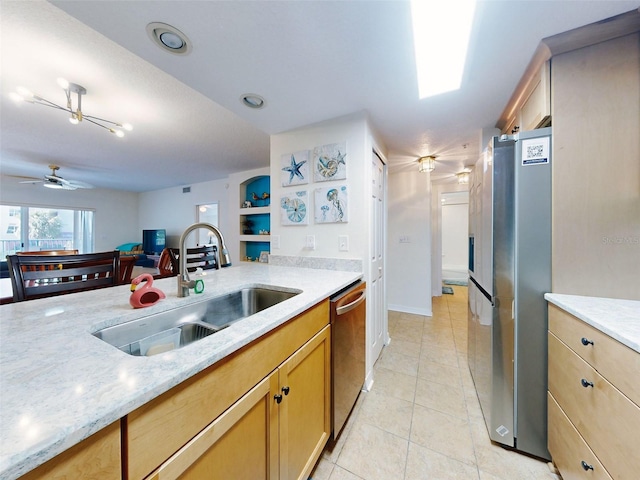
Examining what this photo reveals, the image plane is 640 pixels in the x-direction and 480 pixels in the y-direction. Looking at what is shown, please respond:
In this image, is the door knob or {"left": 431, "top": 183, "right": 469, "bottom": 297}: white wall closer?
the door knob

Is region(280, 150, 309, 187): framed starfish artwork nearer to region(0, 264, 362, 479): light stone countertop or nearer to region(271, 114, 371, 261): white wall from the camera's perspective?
region(271, 114, 371, 261): white wall

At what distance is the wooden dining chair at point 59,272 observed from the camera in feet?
3.69

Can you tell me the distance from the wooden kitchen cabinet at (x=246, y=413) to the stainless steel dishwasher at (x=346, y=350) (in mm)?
56

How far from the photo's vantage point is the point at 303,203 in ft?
6.75

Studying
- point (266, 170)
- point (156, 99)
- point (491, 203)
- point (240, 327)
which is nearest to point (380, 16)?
point (491, 203)

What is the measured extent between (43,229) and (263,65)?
7.68 metres

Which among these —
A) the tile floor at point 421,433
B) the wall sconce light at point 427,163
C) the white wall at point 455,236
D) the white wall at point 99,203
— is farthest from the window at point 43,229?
the white wall at point 455,236

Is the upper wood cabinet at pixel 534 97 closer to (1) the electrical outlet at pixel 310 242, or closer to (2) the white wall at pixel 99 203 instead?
(1) the electrical outlet at pixel 310 242

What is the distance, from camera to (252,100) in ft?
5.56

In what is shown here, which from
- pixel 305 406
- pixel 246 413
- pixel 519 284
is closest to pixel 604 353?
pixel 519 284

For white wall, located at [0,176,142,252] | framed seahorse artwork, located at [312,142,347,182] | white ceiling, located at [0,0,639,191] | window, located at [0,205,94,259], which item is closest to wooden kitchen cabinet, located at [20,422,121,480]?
white ceiling, located at [0,0,639,191]

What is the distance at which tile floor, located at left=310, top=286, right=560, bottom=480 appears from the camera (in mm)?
1203

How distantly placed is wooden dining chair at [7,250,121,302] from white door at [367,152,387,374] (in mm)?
1771

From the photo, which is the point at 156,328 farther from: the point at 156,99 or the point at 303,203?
the point at 156,99
